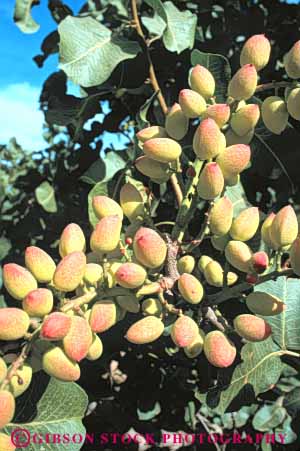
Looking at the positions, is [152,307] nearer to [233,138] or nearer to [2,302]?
[233,138]

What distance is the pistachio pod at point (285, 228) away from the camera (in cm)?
79

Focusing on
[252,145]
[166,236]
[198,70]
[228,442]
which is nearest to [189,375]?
[228,442]

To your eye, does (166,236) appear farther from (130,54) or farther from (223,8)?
(223,8)

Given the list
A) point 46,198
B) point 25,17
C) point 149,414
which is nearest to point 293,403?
point 149,414

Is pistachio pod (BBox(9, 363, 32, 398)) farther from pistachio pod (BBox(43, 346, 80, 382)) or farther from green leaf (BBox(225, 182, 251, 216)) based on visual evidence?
green leaf (BBox(225, 182, 251, 216))

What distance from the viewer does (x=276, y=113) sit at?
890 mm

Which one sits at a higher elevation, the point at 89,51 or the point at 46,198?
the point at 89,51

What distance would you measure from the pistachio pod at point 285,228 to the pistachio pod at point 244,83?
20 centimetres

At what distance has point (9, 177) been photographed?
3648 millimetres

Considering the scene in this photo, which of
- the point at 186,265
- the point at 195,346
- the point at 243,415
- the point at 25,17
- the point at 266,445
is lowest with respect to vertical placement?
the point at 243,415

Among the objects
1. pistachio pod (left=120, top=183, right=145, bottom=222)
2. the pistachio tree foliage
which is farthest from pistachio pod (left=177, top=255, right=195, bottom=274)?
pistachio pod (left=120, top=183, right=145, bottom=222)

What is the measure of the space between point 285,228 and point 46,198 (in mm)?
1158

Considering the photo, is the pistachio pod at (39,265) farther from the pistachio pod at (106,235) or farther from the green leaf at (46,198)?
the green leaf at (46,198)

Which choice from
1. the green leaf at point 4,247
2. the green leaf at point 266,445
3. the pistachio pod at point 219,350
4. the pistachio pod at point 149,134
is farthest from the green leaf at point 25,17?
the green leaf at point 266,445
